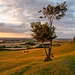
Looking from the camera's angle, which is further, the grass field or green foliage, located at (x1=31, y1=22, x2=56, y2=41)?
green foliage, located at (x1=31, y1=22, x2=56, y2=41)

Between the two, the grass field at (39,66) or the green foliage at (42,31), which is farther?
the green foliage at (42,31)

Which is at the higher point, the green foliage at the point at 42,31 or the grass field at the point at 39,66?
the green foliage at the point at 42,31

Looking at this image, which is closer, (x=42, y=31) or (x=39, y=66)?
(x=39, y=66)

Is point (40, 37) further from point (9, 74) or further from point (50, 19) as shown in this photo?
point (9, 74)

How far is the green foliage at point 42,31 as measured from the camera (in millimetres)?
18919

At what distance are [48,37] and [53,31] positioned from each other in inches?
80.6

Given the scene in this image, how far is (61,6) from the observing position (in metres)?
19.4

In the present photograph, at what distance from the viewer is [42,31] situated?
19.3 metres

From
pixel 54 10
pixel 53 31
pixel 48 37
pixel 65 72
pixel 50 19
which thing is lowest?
pixel 65 72

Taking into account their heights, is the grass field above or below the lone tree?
below

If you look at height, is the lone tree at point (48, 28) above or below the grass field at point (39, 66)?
above

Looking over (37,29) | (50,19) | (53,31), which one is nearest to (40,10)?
(50,19)

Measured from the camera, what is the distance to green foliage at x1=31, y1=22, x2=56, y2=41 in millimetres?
18919

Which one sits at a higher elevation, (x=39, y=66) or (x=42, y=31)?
(x=42, y=31)
